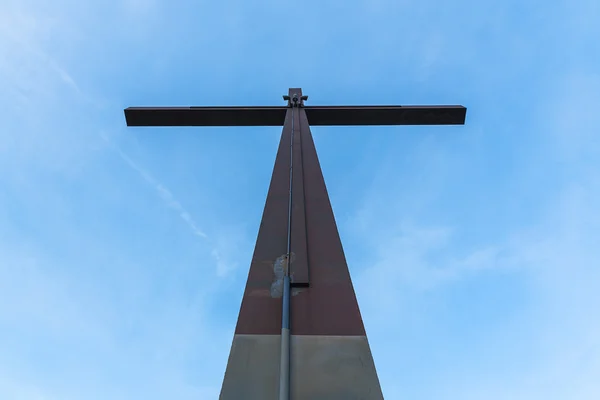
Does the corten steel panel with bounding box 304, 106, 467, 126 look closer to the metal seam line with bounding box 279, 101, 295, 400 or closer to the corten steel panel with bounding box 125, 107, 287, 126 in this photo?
the corten steel panel with bounding box 125, 107, 287, 126

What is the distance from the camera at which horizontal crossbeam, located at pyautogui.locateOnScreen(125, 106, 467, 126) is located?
9.97m

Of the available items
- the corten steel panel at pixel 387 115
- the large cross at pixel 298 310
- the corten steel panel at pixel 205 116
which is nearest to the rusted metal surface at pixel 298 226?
the large cross at pixel 298 310

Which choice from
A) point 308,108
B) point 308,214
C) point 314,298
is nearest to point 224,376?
point 314,298

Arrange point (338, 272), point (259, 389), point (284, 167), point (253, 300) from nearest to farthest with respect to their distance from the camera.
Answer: point (259, 389) → point (253, 300) → point (338, 272) → point (284, 167)

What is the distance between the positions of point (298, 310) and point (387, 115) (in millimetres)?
6720

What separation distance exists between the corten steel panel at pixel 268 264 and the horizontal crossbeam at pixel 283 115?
3341 mm

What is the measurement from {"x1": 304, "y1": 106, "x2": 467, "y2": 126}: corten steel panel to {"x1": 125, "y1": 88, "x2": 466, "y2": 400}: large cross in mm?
2934

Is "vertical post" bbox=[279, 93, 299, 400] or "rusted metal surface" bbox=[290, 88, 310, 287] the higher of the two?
"rusted metal surface" bbox=[290, 88, 310, 287]

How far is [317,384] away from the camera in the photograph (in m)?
3.82

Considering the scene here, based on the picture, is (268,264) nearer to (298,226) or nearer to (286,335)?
(298,226)

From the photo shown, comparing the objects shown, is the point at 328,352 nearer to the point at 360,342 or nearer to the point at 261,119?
the point at 360,342

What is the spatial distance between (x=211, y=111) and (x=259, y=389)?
7197mm

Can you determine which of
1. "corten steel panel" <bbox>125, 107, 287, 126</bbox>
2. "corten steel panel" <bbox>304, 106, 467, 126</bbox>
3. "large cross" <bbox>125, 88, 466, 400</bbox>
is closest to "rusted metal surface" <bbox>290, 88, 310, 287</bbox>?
"large cross" <bbox>125, 88, 466, 400</bbox>

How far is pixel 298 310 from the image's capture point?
4.51 metres
